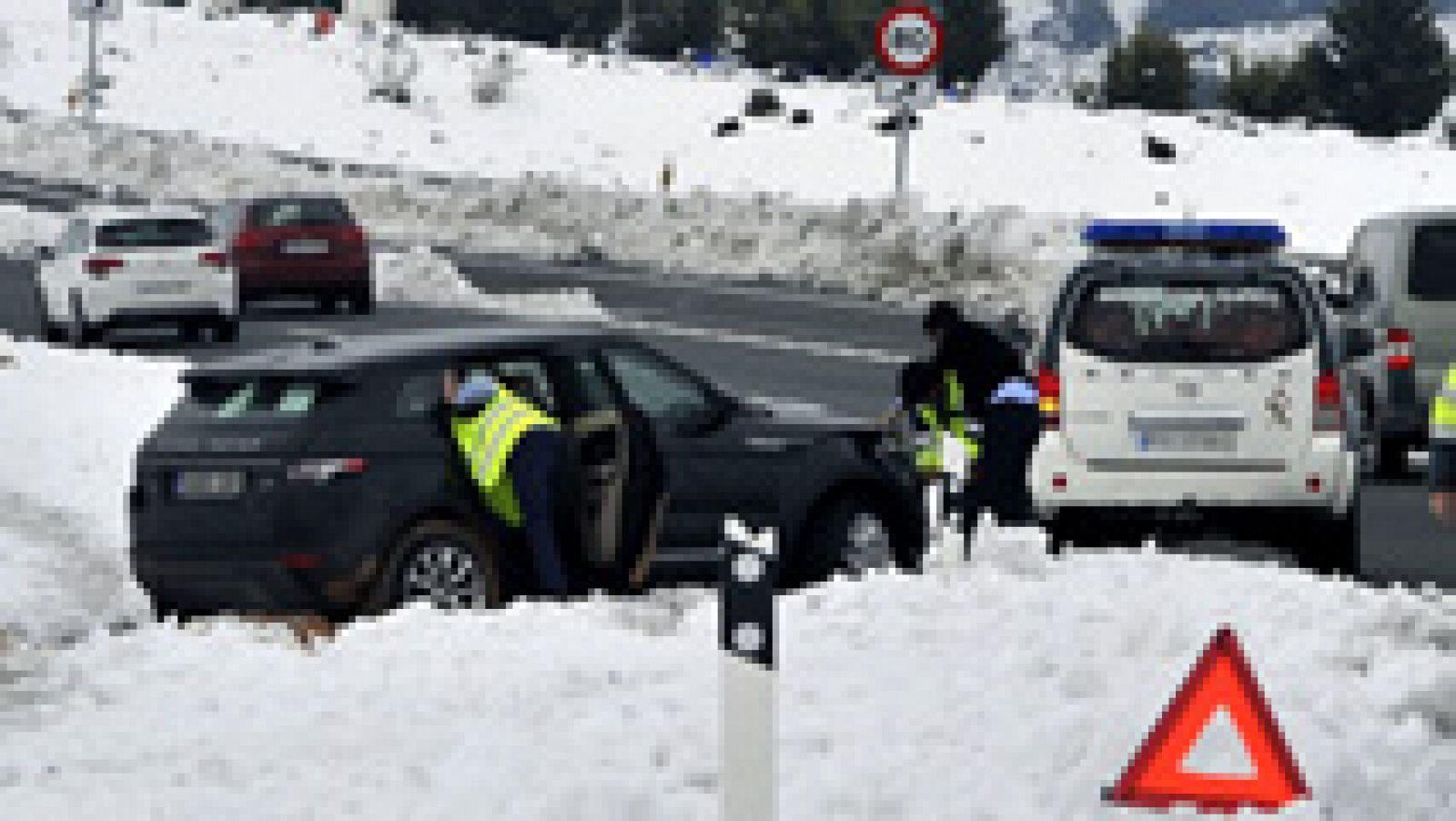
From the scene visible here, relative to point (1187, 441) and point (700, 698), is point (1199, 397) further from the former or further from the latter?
point (700, 698)

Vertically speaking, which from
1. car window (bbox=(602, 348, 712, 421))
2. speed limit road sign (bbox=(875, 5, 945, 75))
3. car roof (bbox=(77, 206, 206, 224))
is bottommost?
car roof (bbox=(77, 206, 206, 224))

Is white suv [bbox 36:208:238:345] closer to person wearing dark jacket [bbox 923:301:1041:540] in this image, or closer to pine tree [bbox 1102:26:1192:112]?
person wearing dark jacket [bbox 923:301:1041:540]

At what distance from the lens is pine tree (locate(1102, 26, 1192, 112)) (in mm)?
110812

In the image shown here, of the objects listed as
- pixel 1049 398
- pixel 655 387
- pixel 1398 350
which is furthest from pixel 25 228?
pixel 655 387

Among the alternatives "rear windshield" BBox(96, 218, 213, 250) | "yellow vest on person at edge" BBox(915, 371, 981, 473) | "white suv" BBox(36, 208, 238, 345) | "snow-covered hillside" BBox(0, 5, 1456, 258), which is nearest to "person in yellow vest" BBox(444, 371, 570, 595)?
"yellow vest on person at edge" BBox(915, 371, 981, 473)

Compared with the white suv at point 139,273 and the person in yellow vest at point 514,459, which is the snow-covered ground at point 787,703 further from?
the white suv at point 139,273

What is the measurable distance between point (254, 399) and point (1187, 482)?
4435 mm

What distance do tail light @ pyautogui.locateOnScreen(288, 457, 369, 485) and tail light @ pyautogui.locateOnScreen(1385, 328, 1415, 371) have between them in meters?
10.5

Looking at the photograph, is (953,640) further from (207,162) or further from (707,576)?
(207,162)

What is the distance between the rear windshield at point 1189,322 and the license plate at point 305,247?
888 inches

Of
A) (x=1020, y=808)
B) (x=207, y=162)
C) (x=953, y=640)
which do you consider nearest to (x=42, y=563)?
(x=953, y=640)

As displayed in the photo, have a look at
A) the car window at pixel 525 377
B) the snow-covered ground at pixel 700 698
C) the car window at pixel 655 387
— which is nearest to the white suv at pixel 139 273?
the snow-covered ground at pixel 700 698

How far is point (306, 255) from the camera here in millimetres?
37094

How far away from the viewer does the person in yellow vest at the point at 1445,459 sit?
39.5 feet
